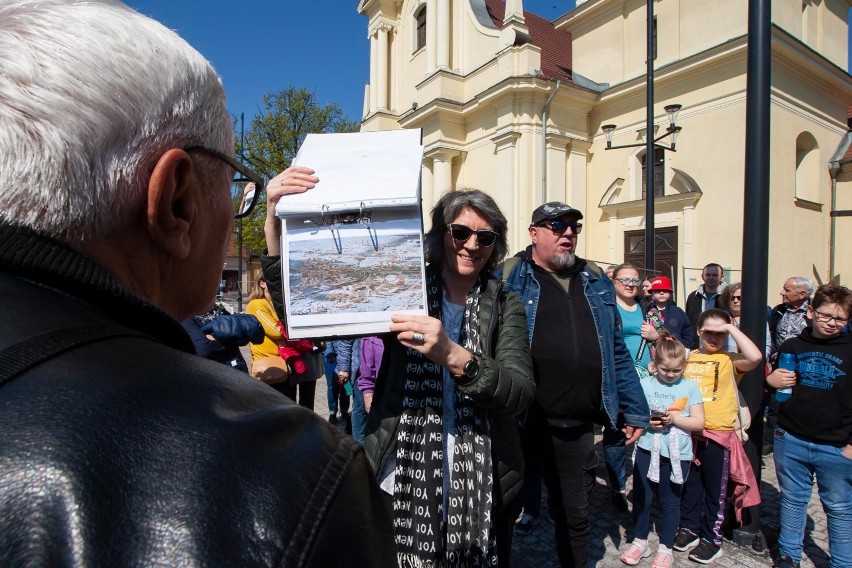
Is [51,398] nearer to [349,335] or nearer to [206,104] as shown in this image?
[206,104]

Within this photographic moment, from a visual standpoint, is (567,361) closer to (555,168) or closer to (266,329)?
(266,329)

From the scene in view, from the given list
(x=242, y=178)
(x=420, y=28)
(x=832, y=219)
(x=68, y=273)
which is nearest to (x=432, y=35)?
(x=420, y=28)

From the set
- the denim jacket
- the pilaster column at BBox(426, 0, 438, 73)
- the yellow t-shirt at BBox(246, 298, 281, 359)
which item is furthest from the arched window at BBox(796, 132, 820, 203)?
the yellow t-shirt at BBox(246, 298, 281, 359)

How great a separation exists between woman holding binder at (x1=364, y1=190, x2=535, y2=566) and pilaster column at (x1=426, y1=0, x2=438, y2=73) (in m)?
20.4

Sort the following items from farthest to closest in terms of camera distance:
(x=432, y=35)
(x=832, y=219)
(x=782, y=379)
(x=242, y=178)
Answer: (x=432, y=35) < (x=832, y=219) < (x=782, y=379) < (x=242, y=178)

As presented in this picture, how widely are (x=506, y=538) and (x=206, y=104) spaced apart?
2121 millimetres

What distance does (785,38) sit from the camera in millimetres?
13430

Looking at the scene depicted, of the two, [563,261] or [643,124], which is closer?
[563,261]

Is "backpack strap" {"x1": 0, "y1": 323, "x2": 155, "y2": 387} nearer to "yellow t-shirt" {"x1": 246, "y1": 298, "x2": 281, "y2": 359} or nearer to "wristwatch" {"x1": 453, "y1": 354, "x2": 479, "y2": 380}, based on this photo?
"wristwatch" {"x1": 453, "y1": 354, "x2": 479, "y2": 380}

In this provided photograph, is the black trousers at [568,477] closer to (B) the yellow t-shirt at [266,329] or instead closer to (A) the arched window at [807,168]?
(B) the yellow t-shirt at [266,329]

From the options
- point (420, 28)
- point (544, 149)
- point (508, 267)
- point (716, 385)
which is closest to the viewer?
point (508, 267)

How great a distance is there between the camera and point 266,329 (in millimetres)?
4668

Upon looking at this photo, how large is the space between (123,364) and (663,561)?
379 cm

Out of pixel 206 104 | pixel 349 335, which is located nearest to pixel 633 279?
pixel 349 335
